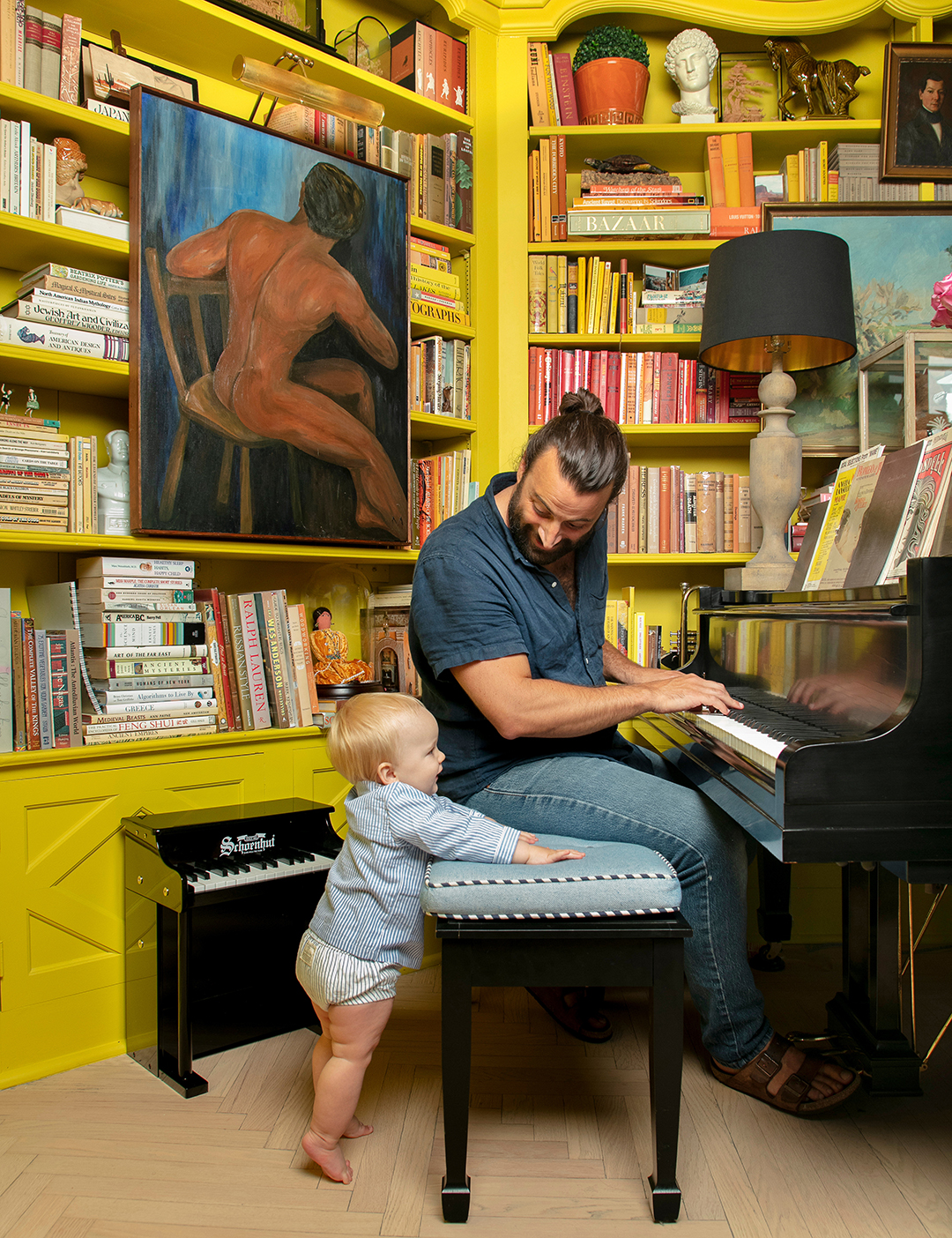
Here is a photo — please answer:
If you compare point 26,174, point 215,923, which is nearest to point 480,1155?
point 215,923

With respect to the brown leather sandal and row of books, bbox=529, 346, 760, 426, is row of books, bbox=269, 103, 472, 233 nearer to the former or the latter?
row of books, bbox=529, 346, 760, 426

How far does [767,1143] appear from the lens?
154 cm

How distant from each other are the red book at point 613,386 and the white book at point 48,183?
1.54 meters

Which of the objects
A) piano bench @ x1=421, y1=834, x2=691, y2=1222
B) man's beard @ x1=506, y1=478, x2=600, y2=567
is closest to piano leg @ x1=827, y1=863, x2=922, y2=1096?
piano bench @ x1=421, y1=834, x2=691, y2=1222

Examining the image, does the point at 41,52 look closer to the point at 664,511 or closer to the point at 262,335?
the point at 262,335

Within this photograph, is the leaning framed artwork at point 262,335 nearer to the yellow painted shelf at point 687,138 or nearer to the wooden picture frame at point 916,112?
the yellow painted shelf at point 687,138

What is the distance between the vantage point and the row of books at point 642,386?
2.74 meters

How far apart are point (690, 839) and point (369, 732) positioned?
0.54m

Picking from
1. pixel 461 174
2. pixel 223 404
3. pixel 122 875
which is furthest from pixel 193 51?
pixel 122 875

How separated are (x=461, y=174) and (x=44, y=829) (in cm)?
214

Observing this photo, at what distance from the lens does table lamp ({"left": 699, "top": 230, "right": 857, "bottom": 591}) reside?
2.25 meters

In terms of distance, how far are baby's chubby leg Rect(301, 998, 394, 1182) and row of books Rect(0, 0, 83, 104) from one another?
76.5 inches

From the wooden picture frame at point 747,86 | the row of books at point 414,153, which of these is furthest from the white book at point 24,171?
the wooden picture frame at point 747,86

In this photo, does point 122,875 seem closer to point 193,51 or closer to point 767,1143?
point 767,1143
